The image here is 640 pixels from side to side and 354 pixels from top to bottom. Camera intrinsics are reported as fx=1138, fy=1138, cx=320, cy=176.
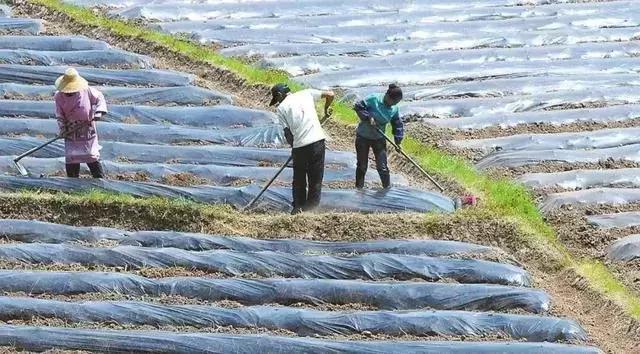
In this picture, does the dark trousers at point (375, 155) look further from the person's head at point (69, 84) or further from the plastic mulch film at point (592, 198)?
the person's head at point (69, 84)

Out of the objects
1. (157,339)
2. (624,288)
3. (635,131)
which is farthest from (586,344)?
(635,131)

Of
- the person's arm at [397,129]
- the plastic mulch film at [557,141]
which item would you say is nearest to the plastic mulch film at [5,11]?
the plastic mulch film at [557,141]

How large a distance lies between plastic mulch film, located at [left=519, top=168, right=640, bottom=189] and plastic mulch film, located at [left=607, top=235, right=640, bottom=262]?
1421 mm

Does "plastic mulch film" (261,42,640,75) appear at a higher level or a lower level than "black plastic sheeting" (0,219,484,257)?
higher

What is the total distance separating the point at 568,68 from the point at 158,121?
596 cm

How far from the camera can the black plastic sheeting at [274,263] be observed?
9930mm

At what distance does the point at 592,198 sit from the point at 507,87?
3.62 m

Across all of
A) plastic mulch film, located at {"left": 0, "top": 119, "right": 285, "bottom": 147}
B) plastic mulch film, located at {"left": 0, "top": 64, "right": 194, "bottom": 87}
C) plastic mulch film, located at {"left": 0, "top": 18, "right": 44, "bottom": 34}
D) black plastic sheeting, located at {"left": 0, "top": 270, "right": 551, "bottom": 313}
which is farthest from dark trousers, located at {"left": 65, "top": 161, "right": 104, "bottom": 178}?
plastic mulch film, located at {"left": 0, "top": 18, "right": 44, "bottom": 34}

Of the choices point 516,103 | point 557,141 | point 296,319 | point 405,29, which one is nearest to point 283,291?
point 296,319

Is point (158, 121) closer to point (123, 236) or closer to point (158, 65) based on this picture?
point (158, 65)

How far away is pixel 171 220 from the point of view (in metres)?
10.8

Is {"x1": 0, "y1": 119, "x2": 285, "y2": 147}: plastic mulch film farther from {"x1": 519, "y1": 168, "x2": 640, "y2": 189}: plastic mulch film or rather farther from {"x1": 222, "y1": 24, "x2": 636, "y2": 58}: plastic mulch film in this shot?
{"x1": 222, "y1": 24, "x2": 636, "y2": 58}: plastic mulch film

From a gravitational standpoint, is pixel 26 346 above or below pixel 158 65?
below

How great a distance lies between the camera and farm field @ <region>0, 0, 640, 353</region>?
9.19 meters
